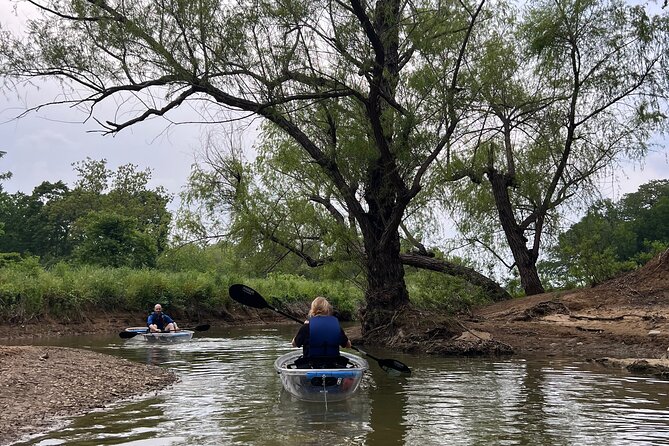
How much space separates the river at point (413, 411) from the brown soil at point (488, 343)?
550mm

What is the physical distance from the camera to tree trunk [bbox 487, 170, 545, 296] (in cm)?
2281

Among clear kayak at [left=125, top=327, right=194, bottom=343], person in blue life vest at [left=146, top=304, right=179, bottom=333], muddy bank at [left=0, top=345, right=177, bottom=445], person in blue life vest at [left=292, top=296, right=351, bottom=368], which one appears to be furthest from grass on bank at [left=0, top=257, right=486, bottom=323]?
person in blue life vest at [left=292, top=296, right=351, bottom=368]

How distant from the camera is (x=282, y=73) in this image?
53.4ft

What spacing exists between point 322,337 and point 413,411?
178 centimetres

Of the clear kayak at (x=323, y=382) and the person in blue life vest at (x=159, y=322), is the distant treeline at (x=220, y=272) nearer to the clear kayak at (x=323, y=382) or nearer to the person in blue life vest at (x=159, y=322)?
the person in blue life vest at (x=159, y=322)

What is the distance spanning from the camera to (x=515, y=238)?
907 inches

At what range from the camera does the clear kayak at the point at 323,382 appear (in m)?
9.62

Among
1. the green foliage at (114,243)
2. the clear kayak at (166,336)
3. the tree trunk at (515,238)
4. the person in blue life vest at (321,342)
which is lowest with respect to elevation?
the person in blue life vest at (321,342)

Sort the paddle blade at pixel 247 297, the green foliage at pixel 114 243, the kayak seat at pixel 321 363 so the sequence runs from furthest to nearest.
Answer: the green foliage at pixel 114 243, the paddle blade at pixel 247 297, the kayak seat at pixel 321 363

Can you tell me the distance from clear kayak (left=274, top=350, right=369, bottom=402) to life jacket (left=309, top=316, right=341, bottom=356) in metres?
0.34

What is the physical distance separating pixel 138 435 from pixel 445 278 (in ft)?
53.8

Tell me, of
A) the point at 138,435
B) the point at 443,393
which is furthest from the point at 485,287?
the point at 138,435

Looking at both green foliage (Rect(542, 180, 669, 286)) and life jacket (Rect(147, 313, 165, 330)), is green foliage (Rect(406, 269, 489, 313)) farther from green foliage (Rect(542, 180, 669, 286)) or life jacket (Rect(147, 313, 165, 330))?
life jacket (Rect(147, 313, 165, 330))

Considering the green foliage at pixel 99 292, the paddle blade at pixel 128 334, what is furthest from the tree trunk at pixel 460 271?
the green foliage at pixel 99 292
